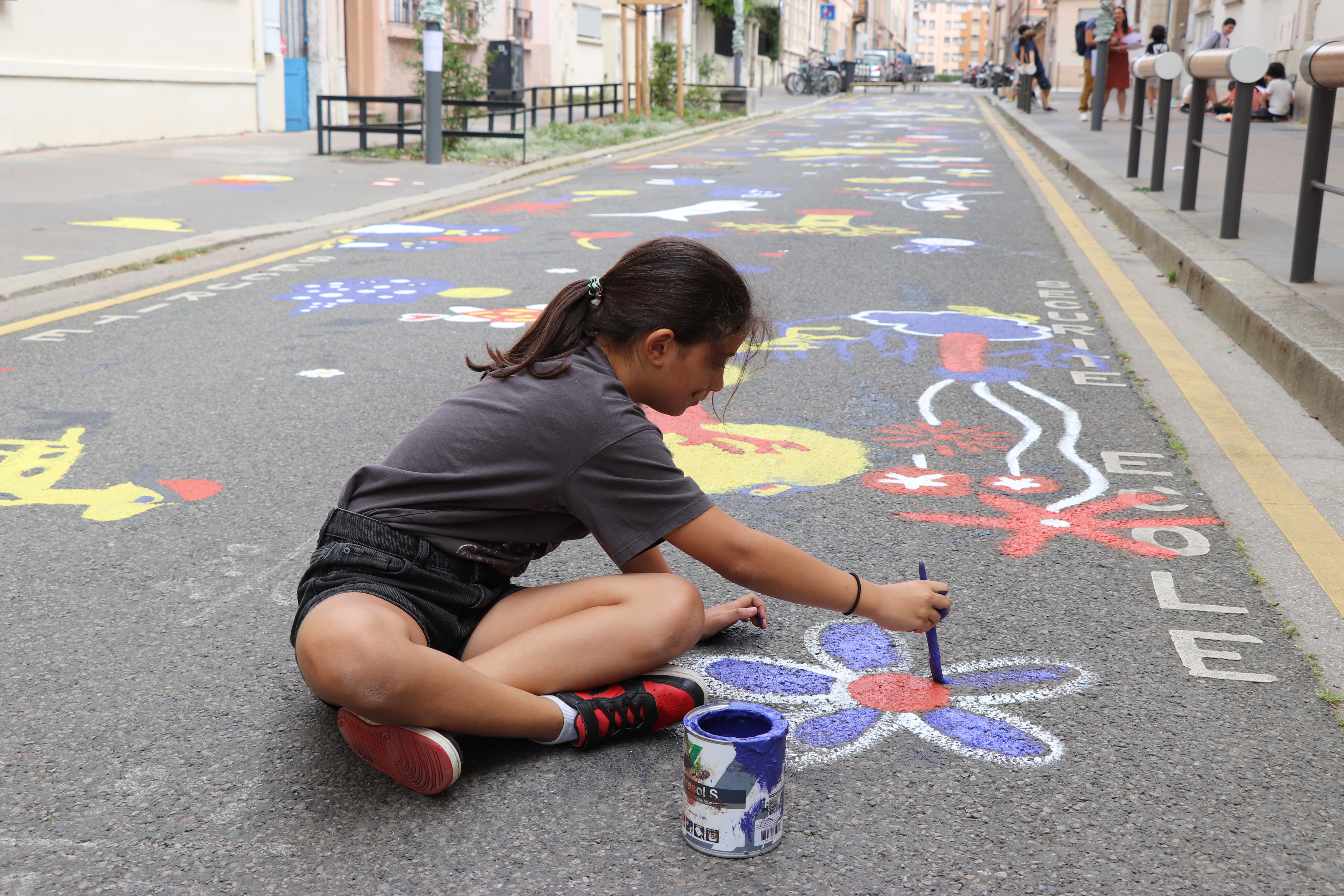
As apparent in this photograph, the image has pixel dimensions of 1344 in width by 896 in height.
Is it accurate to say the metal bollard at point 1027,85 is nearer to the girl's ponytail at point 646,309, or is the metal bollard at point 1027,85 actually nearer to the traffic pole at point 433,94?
the traffic pole at point 433,94

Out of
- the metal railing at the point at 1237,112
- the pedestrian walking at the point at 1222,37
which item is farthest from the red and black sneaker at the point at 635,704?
the pedestrian walking at the point at 1222,37

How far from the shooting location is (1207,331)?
541cm

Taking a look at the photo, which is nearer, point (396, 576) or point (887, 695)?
point (396, 576)

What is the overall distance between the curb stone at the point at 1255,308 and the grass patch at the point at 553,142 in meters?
7.34

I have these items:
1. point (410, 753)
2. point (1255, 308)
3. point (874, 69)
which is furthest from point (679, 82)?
point (874, 69)

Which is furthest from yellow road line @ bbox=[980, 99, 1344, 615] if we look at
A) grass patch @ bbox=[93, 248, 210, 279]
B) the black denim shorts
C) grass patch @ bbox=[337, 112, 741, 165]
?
grass patch @ bbox=[337, 112, 741, 165]

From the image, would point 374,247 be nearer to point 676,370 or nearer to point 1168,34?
point 676,370

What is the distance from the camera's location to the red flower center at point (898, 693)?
221 cm

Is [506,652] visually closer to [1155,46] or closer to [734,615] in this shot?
[734,615]

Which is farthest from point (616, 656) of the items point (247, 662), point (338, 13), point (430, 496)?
point (338, 13)

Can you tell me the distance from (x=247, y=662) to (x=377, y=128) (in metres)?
11.8

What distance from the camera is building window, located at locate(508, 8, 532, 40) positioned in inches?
999

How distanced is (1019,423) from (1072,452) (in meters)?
0.35

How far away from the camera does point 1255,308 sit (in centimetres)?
501
